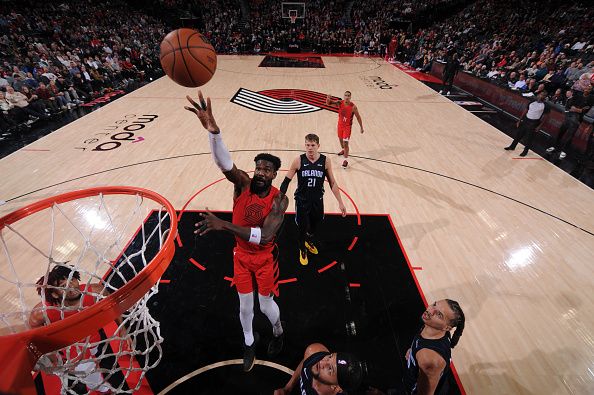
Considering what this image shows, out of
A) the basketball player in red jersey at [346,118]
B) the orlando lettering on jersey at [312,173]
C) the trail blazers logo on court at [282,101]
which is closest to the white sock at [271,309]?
the orlando lettering on jersey at [312,173]

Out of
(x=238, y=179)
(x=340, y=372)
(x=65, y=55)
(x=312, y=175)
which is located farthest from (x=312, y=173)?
(x=65, y=55)

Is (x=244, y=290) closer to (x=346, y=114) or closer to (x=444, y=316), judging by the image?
(x=444, y=316)

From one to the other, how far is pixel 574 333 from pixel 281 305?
340cm

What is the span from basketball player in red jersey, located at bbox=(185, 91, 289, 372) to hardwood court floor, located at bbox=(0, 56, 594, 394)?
2.17 m

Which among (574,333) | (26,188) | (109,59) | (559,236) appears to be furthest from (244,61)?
(574,333)

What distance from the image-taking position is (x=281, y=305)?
383 cm

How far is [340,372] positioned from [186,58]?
10.00ft

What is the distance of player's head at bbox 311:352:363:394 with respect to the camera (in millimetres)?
1838

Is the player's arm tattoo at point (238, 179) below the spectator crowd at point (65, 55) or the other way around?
the other way around

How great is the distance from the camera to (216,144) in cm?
238

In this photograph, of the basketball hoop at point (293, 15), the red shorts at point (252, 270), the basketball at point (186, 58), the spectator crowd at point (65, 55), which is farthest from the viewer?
the basketball hoop at point (293, 15)

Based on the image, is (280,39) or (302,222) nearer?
(302,222)

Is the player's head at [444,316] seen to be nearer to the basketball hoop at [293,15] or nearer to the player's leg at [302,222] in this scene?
the player's leg at [302,222]

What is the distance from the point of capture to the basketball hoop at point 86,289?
1635 mm
